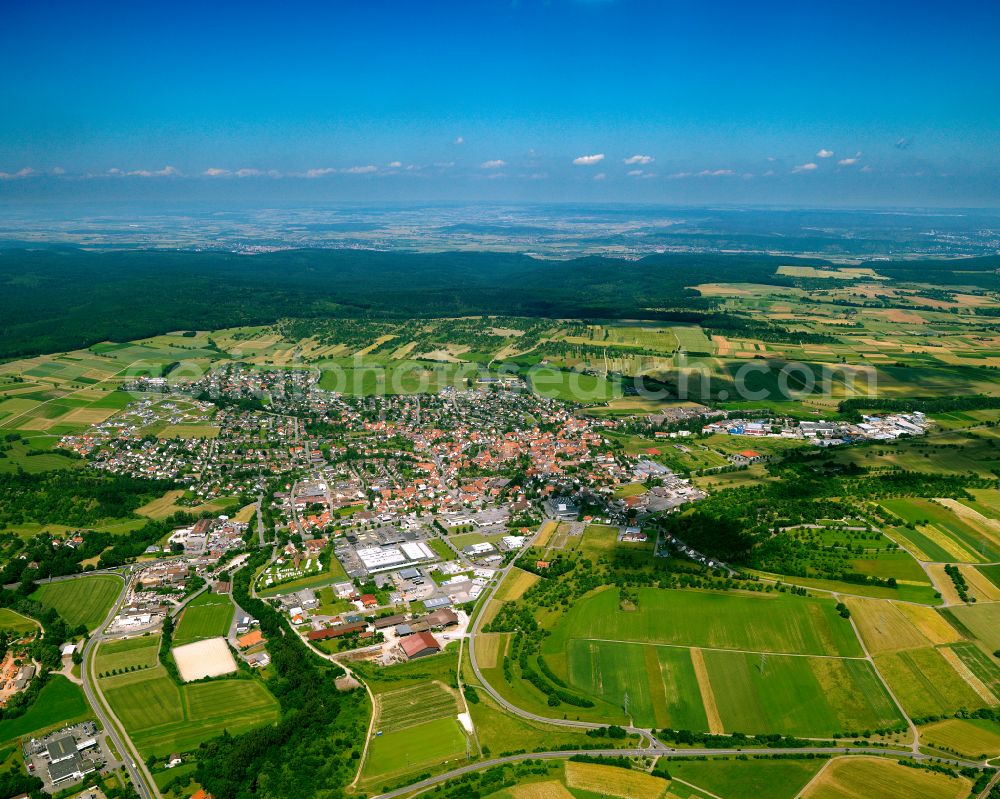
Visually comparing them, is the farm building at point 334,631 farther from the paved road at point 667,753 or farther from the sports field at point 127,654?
the paved road at point 667,753

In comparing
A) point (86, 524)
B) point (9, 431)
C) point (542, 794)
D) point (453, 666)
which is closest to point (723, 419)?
point (453, 666)

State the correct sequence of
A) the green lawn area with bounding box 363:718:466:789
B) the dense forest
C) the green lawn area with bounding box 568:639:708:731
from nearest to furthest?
the green lawn area with bounding box 363:718:466:789 → the green lawn area with bounding box 568:639:708:731 → the dense forest

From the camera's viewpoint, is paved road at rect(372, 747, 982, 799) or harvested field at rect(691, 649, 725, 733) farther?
harvested field at rect(691, 649, 725, 733)

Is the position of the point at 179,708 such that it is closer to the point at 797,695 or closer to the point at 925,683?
the point at 797,695

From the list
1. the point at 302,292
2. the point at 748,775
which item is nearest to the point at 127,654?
the point at 748,775

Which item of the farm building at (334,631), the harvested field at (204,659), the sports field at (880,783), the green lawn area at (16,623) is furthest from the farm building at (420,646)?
the green lawn area at (16,623)

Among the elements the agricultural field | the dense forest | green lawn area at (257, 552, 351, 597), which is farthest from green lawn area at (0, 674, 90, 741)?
the dense forest

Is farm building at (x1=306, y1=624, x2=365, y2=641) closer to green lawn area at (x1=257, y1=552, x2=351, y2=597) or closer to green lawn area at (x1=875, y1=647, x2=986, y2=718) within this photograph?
green lawn area at (x1=257, y1=552, x2=351, y2=597)

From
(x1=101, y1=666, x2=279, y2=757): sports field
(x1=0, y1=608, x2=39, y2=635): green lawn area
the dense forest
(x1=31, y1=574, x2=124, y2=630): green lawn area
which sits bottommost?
(x1=101, y1=666, x2=279, y2=757): sports field

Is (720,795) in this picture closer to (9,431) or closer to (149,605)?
(149,605)
